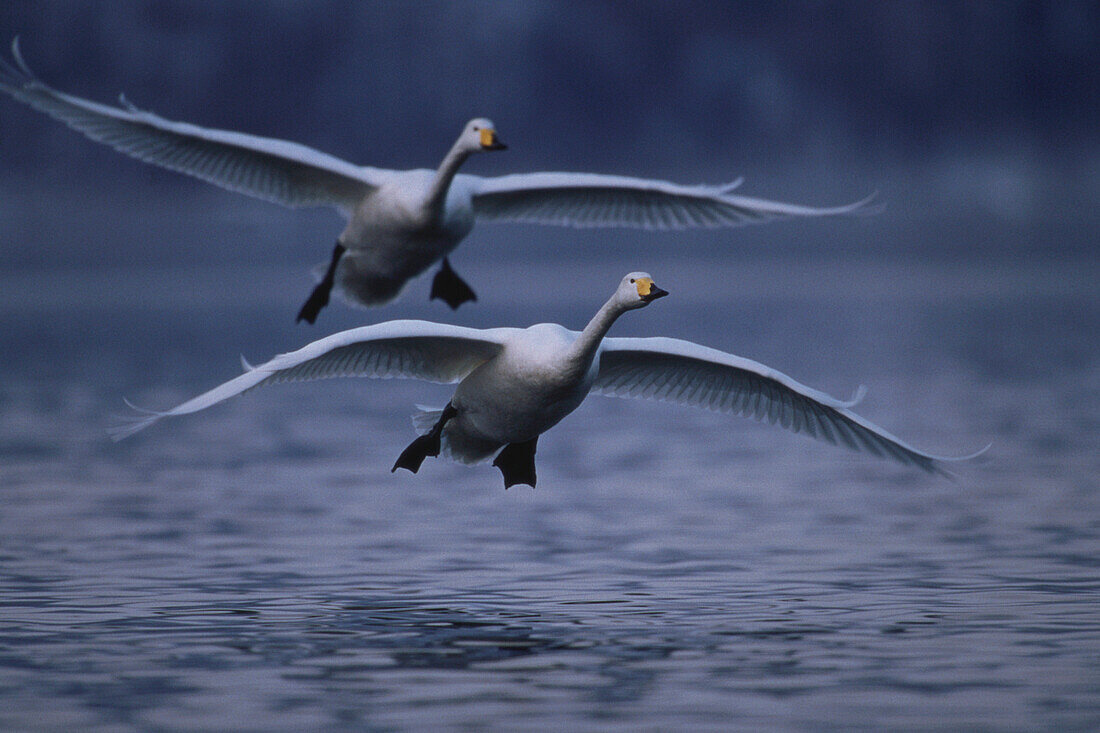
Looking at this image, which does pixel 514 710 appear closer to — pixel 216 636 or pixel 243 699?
pixel 243 699

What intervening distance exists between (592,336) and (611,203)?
22.2 feet

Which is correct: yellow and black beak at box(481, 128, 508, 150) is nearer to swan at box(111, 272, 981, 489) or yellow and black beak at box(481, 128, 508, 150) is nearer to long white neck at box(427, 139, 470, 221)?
long white neck at box(427, 139, 470, 221)

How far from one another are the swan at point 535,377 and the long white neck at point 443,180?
8.73ft

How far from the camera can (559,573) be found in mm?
18438

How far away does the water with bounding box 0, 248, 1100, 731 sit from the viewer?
13.5m

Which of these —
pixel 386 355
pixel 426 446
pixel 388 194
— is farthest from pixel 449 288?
pixel 426 446

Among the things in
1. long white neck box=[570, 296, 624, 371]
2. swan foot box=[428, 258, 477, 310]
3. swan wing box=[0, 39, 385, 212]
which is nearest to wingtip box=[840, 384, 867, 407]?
long white neck box=[570, 296, 624, 371]

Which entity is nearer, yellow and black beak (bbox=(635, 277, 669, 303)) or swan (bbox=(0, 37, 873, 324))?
yellow and black beak (bbox=(635, 277, 669, 303))

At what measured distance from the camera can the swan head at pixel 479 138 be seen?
60.6 feet

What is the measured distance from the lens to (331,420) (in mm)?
36625

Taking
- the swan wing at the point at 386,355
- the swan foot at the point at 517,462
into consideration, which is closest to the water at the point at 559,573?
the swan foot at the point at 517,462

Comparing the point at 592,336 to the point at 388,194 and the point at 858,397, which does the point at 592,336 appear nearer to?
the point at 858,397

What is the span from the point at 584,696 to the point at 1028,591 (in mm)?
5053

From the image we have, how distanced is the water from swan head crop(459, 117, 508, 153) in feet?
12.0
